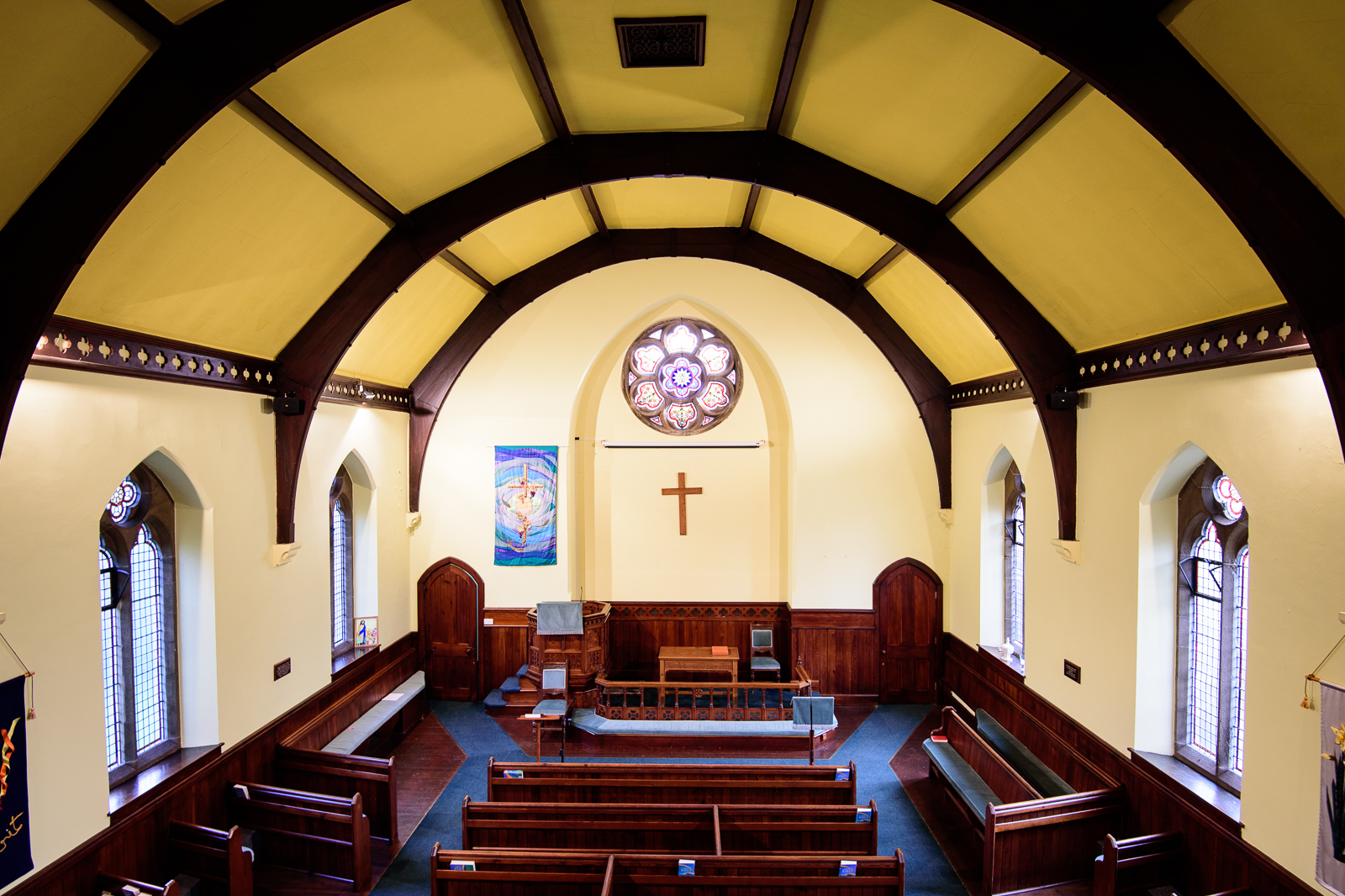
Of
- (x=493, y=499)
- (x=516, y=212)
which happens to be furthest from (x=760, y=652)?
(x=516, y=212)

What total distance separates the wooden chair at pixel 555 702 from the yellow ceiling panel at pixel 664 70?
786cm

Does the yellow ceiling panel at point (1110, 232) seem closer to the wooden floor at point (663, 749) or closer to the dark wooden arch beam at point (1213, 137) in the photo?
the dark wooden arch beam at point (1213, 137)

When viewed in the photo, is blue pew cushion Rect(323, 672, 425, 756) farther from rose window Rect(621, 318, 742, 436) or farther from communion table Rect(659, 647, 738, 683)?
rose window Rect(621, 318, 742, 436)

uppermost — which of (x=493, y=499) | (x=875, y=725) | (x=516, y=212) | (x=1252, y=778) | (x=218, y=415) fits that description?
(x=516, y=212)

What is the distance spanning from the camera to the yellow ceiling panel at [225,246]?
567cm

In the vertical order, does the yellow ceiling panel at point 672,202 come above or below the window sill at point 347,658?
above

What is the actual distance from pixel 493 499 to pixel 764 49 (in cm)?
879

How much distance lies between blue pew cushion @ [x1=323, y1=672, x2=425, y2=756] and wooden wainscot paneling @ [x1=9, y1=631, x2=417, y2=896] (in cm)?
51

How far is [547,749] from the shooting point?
10.8 meters

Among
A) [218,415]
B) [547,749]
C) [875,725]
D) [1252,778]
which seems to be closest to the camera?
[1252,778]

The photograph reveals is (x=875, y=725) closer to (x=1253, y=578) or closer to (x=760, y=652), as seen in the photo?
(x=760, y=652)

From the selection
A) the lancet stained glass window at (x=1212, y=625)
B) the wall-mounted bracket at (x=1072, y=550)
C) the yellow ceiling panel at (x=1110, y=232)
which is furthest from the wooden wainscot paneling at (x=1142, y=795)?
the yellow ceiling panel at (x=1110, y=232)

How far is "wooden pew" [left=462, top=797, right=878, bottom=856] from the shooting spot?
7.06 metres

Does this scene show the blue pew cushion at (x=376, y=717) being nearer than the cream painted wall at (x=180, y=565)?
No
